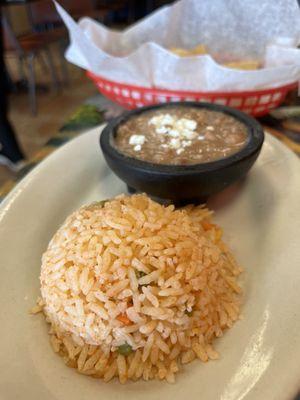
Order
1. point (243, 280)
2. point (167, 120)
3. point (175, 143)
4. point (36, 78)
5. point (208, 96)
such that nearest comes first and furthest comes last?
point (243, 280), point (175, 143), point (167, 120), point (208, 96), point (36, 78)

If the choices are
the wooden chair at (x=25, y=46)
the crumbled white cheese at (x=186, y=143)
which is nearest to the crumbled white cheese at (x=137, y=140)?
the crumbled white cheese at (x=186, y=143)

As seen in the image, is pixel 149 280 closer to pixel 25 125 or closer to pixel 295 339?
pixel 295 339

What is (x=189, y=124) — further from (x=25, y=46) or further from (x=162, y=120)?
(x=25, y=46)

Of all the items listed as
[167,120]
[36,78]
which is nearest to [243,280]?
[167,120]

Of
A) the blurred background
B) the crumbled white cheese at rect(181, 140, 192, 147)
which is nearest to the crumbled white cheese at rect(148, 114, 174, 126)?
the crumbled white cheese at rect(181, 140, 192, 147)

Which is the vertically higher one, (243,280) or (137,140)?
(137,140)

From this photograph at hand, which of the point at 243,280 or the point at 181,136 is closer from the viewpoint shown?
the point at 243,280

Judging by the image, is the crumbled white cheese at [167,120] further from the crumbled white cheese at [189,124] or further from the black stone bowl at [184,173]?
the black stone bowl at [184,173]

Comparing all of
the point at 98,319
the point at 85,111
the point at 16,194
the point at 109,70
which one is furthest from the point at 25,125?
the point at 98,319
